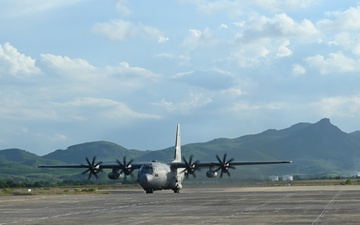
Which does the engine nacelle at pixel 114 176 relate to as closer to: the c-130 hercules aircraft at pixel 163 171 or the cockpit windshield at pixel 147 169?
the c-130 hercules aircraft at pixel 163 171

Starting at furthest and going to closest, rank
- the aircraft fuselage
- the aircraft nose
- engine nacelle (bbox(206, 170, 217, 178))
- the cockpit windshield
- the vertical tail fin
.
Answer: the vertical tail fin → engine nacelle (bbox(206, 170, 217, 178)) → the cockpit windshield → the aircraft fuselage → the aircraft nose

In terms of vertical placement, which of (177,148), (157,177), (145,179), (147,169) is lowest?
(145,179)

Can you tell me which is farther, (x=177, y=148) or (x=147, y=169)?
(x=177, y=148)

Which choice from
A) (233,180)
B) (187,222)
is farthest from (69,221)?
(233,180)

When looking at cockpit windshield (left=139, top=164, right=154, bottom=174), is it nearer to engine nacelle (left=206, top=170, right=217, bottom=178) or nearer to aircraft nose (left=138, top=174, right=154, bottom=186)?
aircraft nose (left=138, top=174, right=154, bottom=186)

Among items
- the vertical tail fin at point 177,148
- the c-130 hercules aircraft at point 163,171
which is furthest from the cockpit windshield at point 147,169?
the vertical tail fin at point 177,148

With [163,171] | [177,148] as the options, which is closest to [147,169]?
[163,171]

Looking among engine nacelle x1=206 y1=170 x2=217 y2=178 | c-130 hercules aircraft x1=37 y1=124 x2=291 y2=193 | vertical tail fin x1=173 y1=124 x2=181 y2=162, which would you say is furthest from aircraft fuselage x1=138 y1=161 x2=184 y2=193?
vertical tail fin x1=173 y1=124 x2=181 y2=162

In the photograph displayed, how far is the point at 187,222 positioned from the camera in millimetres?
27250

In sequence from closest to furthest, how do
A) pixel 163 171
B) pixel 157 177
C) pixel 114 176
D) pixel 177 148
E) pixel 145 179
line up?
pixel 145 179
pixel 157 177
pixel 163 171
pixel 114 176
pixel 177 148

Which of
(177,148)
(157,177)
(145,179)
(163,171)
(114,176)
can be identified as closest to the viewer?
(145,179)

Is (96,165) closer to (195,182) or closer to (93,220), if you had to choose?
(195,182)

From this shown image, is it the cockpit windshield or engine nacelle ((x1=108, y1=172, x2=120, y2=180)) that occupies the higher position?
the cockpit windshield

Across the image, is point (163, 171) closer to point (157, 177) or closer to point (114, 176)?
point (157, 177)
